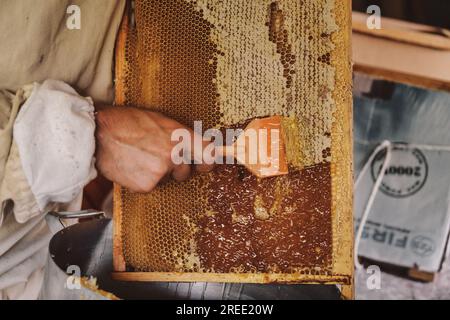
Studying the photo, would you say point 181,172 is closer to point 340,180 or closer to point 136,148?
point 136,148

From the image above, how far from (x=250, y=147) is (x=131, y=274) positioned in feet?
1.26

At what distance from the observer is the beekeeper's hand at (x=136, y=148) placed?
3.10 ft

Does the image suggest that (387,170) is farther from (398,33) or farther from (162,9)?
(162,9)

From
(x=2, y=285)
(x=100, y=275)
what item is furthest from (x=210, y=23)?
(x=2, y=285)

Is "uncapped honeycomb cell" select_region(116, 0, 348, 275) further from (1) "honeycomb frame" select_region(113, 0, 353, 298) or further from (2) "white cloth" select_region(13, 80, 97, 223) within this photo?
(2) "white cloth" select_region(13, 80, 97, 223)

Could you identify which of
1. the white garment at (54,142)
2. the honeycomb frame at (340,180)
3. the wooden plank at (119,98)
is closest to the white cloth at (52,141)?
the white garment at (54,142)

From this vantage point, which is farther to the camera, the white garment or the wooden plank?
the wooden plank

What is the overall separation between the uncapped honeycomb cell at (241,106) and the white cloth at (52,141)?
0.48 feet

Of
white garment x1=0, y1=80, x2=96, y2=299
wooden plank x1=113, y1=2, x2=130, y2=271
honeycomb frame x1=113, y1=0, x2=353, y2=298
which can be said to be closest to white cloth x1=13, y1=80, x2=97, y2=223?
white garment x1=0, y1=80, x2=96, y2=299

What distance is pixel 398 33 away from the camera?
1.30 m

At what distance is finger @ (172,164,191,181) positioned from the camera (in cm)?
94

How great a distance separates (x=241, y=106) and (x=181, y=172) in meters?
0.19

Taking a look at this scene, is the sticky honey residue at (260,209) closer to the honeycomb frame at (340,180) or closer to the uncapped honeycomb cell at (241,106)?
the uncapped honeycomb cell at (241,106)

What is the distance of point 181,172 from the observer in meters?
0.94
